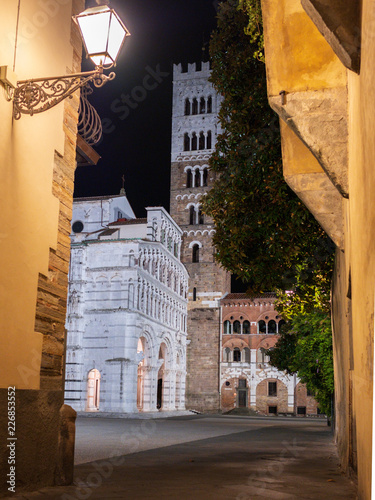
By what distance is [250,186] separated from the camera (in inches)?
361

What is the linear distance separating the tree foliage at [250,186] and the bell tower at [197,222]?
39.7m

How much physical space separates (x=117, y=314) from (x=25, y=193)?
2934 centimetres

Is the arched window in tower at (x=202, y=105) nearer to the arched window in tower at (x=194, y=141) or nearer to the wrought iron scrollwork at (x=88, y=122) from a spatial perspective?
the arched window in tower at (x=194, y=141)

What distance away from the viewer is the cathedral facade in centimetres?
3422

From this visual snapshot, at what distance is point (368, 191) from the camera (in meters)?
3.01

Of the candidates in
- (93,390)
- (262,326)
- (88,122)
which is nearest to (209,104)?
(262,326)

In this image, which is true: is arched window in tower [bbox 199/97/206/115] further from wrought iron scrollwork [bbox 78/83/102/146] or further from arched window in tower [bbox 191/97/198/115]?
wrought iron scrollwork [bbox 78/83/102/146]

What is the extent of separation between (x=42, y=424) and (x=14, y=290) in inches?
57.5

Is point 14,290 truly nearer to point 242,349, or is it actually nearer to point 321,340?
point 321,340

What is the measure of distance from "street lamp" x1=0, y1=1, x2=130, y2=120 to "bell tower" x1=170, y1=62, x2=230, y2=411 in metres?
43.7

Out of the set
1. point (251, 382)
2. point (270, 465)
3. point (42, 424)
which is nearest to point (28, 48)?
point (42, 424)

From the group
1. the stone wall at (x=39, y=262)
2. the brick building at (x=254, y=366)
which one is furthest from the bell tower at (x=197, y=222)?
the stone wall at (x=39, y=262)

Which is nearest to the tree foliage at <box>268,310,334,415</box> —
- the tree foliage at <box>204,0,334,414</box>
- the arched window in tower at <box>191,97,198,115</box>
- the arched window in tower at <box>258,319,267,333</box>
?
the tree foliage at <box>204,0,334,414</box>

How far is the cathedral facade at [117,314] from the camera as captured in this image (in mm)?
34219
